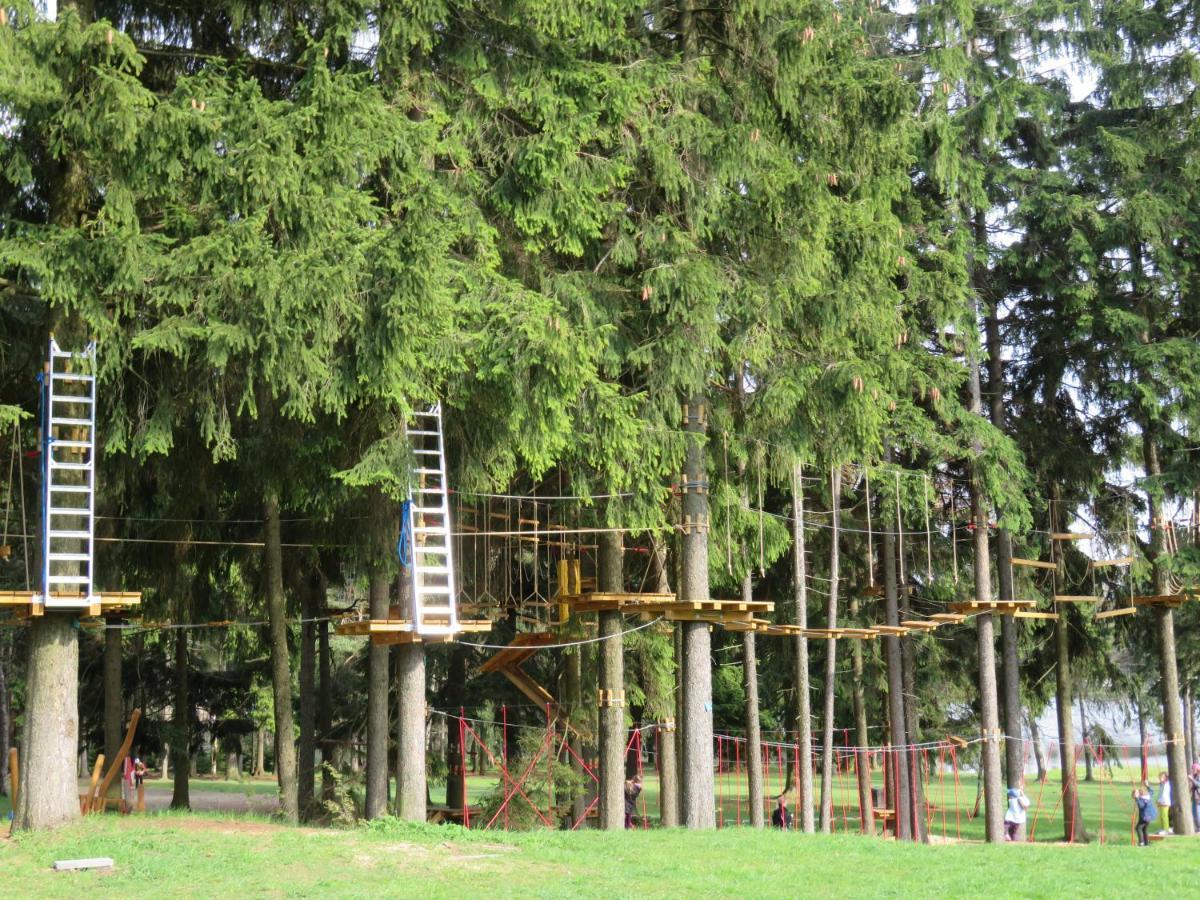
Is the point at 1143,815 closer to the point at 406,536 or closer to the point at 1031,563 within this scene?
the point at 1031,563

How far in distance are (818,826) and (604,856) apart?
50.8 feet

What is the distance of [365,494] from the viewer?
52.0 ft

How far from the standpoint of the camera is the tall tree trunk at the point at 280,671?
1825 centimetres

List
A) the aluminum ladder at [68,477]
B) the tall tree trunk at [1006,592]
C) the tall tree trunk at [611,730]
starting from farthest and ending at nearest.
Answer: the tall tree trunk at [1006,592] → the tall tree trunk at [611,730] → the aluminum ladder at [68,477]

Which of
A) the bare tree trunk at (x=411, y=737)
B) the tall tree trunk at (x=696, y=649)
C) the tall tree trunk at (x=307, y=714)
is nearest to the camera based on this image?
the bare tree trunk at (x=411, y=737)

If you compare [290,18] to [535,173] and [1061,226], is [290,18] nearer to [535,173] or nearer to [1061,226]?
[535,173]

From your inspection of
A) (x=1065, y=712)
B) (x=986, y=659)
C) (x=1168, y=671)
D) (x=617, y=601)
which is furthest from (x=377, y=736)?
(x=1168, y=671)

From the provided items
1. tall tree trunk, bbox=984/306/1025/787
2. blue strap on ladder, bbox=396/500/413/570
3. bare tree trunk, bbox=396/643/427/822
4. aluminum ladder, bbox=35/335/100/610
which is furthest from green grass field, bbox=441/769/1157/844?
aluminum ladder, bbox=35/335/100/610

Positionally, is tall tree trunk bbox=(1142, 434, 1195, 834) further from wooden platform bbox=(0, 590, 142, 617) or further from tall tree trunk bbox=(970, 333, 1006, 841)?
wooden platform bbox=(0, 590, 142, 617)

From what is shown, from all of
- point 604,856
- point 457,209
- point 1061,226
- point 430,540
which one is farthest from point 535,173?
point 1061,226

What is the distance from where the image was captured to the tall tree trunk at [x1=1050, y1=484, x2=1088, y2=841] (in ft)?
85.9

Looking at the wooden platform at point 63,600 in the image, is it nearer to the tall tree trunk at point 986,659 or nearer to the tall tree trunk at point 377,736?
the tall tree trunk at point 377,736

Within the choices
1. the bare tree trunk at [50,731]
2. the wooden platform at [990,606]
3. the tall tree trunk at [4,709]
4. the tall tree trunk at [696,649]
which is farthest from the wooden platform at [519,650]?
the tall tree trunk at [4,709]

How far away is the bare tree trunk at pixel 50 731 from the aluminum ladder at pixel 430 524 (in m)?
3.49
